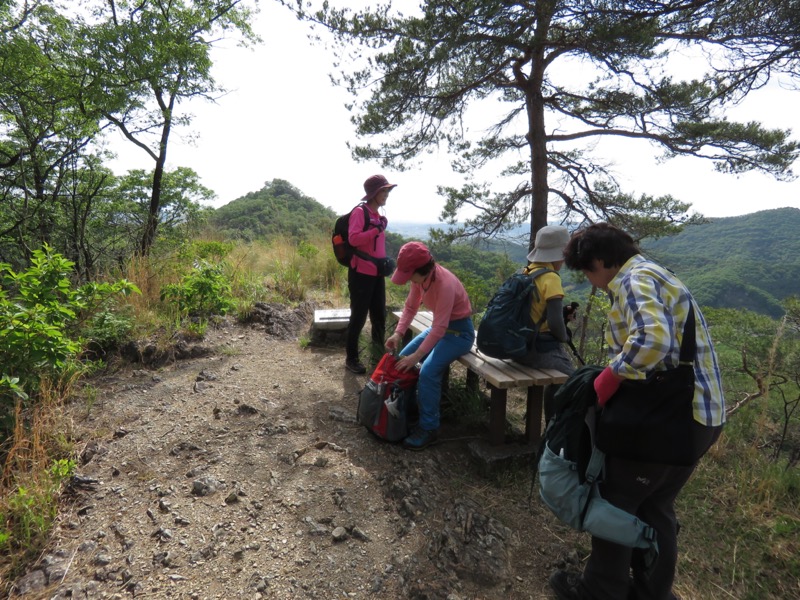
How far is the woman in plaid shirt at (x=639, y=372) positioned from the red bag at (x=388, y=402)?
1.30 meters

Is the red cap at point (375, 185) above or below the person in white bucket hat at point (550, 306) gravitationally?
above

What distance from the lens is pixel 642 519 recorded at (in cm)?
167

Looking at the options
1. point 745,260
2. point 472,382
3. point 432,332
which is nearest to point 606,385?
point 432,332

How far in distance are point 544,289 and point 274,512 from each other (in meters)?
1.96

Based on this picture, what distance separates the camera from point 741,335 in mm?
7605

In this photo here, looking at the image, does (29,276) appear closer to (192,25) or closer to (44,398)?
(44,398)

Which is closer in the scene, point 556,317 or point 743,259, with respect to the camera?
point 556,317

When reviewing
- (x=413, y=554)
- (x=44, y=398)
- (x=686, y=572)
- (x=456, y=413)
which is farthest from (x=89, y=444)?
(x=686, y=572)

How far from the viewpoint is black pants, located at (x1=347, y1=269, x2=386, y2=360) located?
391 centimetres

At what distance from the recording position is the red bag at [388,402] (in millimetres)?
2812

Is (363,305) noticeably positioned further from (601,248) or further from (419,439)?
(601,248)

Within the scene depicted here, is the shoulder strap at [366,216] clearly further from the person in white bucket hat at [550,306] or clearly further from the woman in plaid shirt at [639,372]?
the woman in plaid shirt at [639,372]

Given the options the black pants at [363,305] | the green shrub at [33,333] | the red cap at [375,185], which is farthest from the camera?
the black pants at [363,305]

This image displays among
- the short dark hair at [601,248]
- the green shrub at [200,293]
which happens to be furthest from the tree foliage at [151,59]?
the short dark hair at [601,248]
